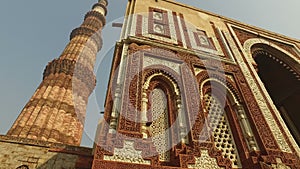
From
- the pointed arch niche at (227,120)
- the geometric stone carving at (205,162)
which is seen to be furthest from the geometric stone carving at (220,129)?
the geometric stone carving at (205,162)

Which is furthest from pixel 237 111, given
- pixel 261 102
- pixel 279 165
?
pixel 279 165

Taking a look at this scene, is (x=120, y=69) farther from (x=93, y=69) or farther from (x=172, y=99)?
(x=93, y=69)

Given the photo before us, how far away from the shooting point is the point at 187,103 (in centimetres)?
393

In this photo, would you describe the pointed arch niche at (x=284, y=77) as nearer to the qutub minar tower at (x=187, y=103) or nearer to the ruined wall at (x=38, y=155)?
the qutub minar tower at (x=187, y=103)

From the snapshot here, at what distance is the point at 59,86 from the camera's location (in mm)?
10406

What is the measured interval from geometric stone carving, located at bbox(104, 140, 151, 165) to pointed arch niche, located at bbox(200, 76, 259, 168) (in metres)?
1.46

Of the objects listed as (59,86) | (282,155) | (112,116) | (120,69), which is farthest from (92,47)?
(282,155)

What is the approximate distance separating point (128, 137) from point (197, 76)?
2.30m

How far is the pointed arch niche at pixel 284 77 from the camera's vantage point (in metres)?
7.08

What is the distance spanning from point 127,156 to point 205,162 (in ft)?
4.06

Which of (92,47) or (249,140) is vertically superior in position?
(92,47)

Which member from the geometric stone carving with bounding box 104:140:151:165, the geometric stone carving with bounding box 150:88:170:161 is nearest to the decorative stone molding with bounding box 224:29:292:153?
the geometric stone carving with bounding box 150:88:170:161

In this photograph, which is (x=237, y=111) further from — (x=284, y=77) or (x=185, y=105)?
(x=284, y=77)

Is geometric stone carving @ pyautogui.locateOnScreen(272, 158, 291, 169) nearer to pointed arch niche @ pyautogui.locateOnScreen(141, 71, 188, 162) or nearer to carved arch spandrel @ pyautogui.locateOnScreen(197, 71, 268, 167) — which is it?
carved arch spandrel @ pyautogui.locateOnScreen(197, 71, 268, 167)
